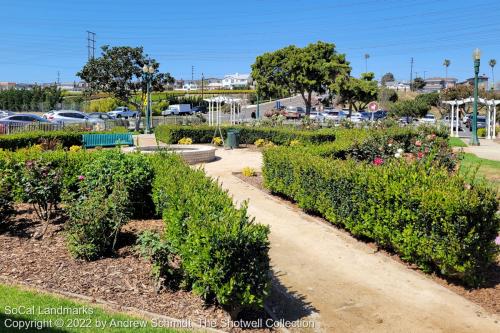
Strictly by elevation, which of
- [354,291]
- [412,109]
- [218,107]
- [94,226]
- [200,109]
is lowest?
[354,291]

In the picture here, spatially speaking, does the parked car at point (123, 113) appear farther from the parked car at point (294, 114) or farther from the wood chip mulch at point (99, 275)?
the wood chip mulch at point (99, 275)

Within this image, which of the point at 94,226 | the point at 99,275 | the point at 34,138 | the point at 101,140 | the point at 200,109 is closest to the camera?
the point at 99,275

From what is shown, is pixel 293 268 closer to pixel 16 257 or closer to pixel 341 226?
pixel 341 226

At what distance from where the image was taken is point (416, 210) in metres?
6.02

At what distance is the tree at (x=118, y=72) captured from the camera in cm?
3722

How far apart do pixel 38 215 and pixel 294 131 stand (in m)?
15.0

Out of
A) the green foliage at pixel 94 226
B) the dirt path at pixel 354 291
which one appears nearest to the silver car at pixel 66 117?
the green foliage at pixel 94 226

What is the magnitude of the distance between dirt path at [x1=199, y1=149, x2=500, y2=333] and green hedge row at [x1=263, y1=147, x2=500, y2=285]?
A: 0.30 meters

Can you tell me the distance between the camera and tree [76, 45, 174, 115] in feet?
122

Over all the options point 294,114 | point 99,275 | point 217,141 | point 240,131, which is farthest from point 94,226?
point 294,114

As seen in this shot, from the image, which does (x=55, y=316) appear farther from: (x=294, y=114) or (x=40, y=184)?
(x=294, y=114)

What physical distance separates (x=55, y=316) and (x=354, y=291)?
125 inches

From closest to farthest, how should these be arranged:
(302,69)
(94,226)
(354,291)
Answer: (354,291) < (94,226) < (302,69)

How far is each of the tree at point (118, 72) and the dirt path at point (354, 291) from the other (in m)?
31.5
